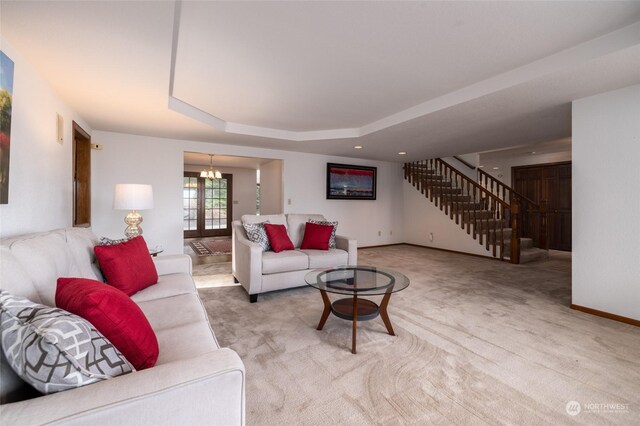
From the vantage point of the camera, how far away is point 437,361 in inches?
72.3

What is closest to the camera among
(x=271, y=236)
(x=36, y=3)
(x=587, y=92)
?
(x=36, y=3)

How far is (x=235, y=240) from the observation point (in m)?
3.56

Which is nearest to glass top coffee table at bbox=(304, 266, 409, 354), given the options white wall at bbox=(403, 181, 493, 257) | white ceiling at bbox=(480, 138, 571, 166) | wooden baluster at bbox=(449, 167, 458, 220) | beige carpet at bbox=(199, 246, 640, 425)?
beige carpet at bbox=(199, 246, 640, 425)

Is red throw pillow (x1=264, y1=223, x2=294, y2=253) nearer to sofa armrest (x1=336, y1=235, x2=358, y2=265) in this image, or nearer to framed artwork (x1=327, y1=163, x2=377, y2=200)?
sofa armrest (x1=336, y1=235, x2=358, y2=265)

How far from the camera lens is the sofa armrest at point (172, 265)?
2.34 metres

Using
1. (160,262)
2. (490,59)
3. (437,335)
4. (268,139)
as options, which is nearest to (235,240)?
(160,262)

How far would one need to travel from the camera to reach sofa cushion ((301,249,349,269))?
3273mm

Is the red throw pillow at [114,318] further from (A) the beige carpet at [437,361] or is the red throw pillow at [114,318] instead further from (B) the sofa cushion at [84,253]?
(B) the sofa cushion at [84,253]

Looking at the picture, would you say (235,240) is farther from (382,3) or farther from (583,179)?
(583,179)

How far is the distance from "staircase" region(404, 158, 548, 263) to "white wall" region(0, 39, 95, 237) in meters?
6.12

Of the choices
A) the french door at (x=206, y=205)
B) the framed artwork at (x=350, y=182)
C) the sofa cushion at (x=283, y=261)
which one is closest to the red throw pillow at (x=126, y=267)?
the sofa cushion at (x=283, y=261)

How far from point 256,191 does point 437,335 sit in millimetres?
7743

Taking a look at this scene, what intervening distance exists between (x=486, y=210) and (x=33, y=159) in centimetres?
645

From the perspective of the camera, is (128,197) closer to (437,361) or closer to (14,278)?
(14,278)
